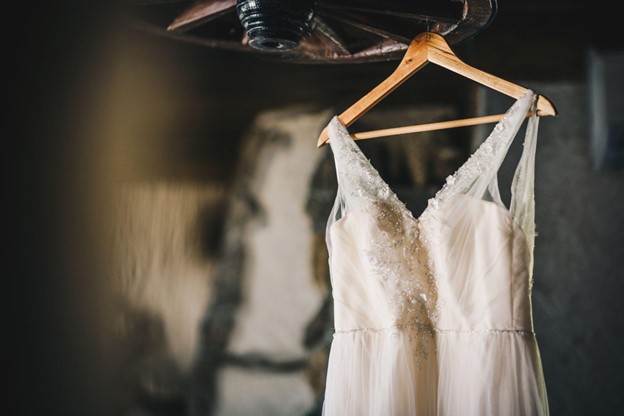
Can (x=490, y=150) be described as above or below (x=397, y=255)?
above

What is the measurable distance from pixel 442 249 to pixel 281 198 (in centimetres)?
120

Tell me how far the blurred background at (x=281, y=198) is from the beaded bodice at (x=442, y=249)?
2.46 feet

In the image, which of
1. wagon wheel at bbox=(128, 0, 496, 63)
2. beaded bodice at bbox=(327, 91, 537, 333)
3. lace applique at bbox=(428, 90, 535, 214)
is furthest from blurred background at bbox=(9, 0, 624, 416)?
lace applique at bbox=(428, 90, 535, 214)

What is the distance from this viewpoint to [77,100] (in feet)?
4.93

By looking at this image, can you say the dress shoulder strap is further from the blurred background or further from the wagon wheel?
the blurred background

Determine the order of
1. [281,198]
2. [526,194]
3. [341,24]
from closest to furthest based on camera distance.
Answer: [526,194], [341,24], [281,198]

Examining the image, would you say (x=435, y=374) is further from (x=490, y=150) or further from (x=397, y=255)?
(x=490, y=150)

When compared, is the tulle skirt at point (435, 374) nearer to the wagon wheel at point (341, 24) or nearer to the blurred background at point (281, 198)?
the wagon wheel at point (341, 24)

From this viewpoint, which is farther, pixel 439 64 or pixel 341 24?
pixel 341 24

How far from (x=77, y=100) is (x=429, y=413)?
1087 millimetres

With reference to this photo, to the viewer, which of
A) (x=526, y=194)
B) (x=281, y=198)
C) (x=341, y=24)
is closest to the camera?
(x=526, y=194)
